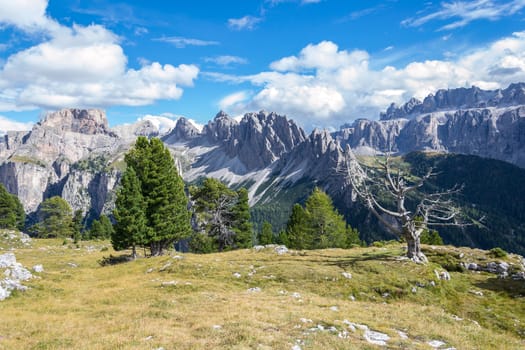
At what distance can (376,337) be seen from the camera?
46.8ft

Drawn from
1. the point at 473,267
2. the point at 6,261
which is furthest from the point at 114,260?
the point at 473,267

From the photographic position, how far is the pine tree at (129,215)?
132ft

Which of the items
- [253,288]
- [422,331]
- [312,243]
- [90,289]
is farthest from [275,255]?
[312,243]

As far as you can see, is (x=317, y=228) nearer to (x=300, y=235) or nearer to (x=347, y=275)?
(x=300, y=235)

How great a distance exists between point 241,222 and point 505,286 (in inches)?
1831

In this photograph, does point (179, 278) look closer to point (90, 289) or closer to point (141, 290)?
point (141, 290)

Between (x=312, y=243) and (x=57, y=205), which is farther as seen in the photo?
(x=57, y=205)

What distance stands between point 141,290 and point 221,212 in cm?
3778

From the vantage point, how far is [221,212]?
6281cm

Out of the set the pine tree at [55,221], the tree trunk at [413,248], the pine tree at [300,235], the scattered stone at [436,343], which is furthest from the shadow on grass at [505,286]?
the pine tree at [55,221]

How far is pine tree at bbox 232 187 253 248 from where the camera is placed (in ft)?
213

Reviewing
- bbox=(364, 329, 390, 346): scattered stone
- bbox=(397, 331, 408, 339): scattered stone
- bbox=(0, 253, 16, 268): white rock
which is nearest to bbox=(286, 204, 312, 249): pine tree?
bbox=(0, 253, 16, 268): white rock

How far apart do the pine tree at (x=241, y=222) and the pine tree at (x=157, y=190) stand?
18921mm

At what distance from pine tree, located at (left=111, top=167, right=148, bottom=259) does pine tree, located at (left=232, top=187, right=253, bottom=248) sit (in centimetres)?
2495
